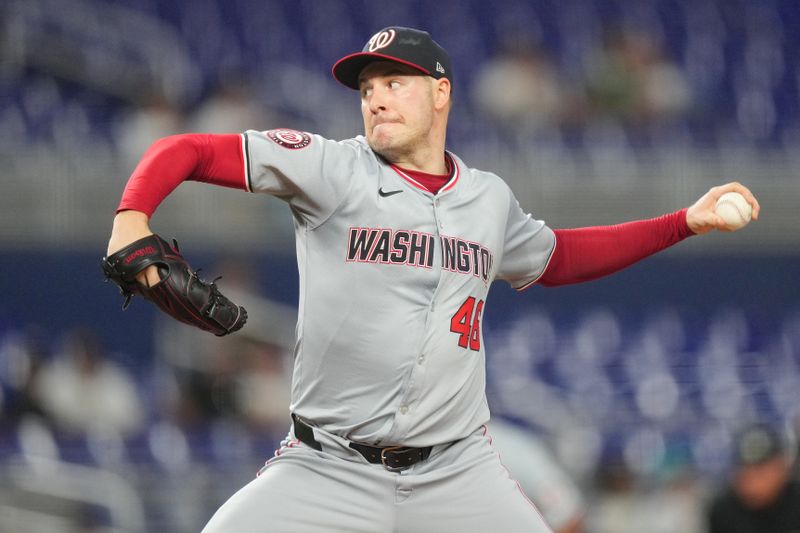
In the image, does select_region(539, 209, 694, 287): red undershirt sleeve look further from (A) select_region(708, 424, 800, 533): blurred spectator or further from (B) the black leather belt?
(A) select_region(708, 424, 800, 533): blurred spectator

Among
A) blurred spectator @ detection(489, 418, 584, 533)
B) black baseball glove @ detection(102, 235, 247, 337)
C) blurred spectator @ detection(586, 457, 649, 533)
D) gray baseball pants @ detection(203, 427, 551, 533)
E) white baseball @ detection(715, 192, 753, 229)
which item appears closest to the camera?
black baseball glove @ detection(102, 235, 247, 337)

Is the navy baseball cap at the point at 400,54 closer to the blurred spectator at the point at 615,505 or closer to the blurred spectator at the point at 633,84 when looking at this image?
the blurred spectator at the point at 615,505

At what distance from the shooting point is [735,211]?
12.3ft

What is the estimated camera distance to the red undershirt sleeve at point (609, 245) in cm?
397

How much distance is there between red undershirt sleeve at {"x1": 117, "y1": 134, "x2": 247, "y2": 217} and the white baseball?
1.50 m

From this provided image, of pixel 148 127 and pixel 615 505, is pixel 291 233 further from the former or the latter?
pixel 615 505

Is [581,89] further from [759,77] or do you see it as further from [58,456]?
[58,456]

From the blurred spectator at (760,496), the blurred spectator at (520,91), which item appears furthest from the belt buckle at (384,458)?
the blurred spectator at (520,91)

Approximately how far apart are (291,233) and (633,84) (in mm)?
3304

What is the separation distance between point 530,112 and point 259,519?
7.77 meters

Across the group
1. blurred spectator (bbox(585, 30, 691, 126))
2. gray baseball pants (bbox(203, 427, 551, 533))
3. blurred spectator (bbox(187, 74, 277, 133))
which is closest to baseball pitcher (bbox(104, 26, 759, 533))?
gray baseball pants (bbox(203, 427, 551, 533))

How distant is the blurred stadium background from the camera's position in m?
7.77

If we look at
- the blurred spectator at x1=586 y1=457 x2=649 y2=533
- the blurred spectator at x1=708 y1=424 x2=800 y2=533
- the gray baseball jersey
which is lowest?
the blurred spectator at x1=586 y1=457 x2=649 y2=533

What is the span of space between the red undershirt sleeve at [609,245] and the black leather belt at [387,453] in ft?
2.86
